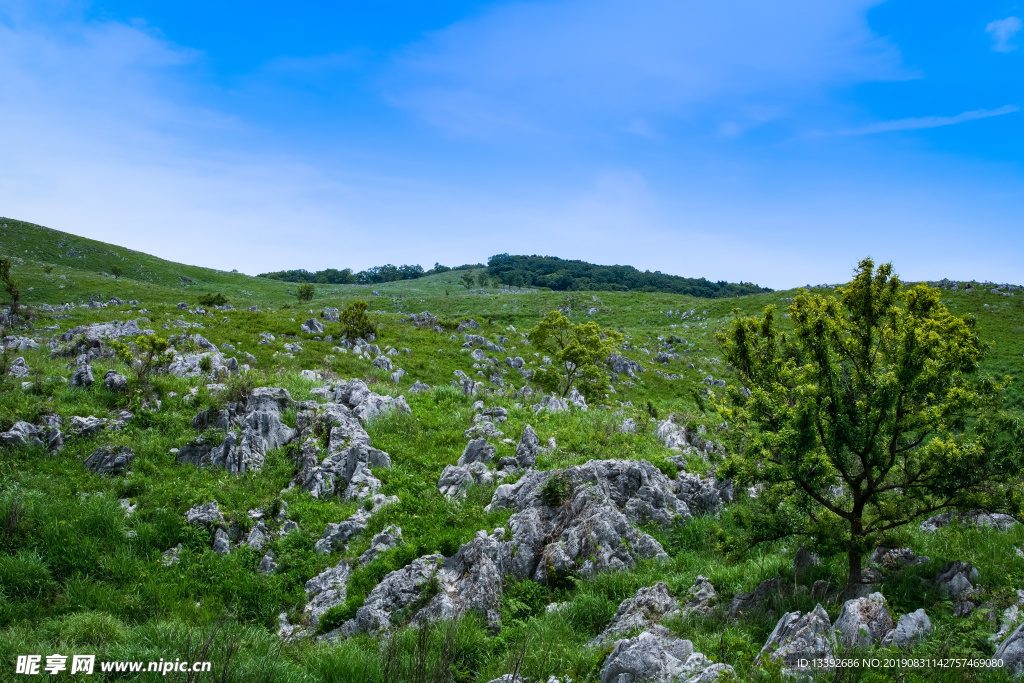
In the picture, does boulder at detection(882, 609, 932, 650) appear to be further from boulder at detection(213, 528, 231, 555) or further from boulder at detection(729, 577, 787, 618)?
boulder at detection(213, 528, 231, 555)

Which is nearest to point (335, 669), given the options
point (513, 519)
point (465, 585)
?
point (465, 585)

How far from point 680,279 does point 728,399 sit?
173m

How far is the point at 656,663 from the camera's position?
6.05 meters

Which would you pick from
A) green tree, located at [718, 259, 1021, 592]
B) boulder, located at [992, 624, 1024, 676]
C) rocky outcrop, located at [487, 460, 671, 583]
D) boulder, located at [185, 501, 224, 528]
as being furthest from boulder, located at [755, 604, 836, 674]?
boulder, located at [185, 501, 224, 528]

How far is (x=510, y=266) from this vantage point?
19175 cm

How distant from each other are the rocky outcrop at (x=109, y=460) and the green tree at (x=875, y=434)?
1437 cm

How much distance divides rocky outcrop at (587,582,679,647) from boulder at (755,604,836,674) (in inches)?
68.2

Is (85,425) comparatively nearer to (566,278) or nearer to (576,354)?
(576,354)

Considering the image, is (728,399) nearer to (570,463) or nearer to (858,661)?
(858,661)

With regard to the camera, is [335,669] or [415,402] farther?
[415,402]

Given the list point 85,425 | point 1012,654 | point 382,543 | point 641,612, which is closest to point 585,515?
point 641,612

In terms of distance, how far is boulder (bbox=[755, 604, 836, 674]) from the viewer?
543 cm

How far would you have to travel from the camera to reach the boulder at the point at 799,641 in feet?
17.8

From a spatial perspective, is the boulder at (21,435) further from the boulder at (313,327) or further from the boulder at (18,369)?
the boulder at (313,327)
